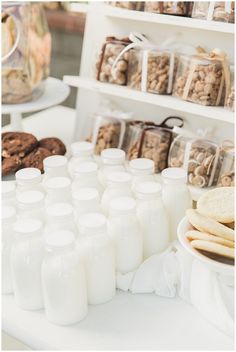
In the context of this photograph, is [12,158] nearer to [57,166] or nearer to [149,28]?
[57,166]

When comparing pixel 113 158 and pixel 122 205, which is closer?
pixel 122 205

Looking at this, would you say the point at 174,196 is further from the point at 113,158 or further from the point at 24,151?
the point at 24,151

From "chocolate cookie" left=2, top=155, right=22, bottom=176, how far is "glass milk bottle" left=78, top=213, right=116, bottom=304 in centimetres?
41

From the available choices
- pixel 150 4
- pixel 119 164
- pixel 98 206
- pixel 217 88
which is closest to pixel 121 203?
pixel 98 206

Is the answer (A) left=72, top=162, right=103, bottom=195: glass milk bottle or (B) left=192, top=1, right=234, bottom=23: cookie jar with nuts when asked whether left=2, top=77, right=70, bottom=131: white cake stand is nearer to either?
(A) left=72, top=162, right=103, bottom=195: glass milk bottle

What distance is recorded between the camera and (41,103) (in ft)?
4.78

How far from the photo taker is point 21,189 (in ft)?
3.53

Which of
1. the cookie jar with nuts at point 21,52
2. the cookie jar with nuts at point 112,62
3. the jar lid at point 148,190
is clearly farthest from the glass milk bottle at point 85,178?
the cookie jar with nuts at point 21,52

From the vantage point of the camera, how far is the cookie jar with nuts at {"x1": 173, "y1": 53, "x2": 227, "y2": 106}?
3.85ft

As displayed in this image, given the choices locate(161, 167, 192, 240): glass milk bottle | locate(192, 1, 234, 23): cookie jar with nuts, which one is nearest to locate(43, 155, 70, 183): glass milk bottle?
locate(161, 167, 192, 240): glass milk bottle

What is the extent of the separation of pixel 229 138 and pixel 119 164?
0.29 meters

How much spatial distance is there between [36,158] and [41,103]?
22cm

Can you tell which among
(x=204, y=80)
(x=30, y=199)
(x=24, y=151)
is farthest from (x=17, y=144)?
(x=204, y=80)

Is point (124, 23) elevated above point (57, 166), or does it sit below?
above
